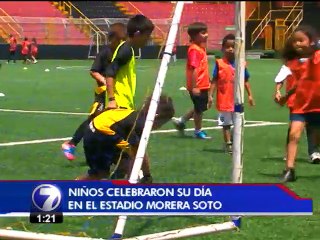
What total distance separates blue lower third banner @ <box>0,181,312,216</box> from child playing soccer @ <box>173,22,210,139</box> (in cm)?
109

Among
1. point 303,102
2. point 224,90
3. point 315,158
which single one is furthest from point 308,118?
point 224,90

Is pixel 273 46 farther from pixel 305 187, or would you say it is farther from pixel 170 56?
pixel 305 187

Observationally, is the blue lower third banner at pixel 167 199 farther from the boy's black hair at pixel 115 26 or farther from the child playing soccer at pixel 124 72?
the boy's black hair at pixel 115 26

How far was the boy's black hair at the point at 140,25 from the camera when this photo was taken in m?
6.42

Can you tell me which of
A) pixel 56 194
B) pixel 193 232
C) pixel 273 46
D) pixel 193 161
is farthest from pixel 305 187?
pixel 56 194

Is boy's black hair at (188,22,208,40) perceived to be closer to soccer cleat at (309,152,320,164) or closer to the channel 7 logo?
the channel 7 logo

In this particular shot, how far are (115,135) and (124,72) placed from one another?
1030mm

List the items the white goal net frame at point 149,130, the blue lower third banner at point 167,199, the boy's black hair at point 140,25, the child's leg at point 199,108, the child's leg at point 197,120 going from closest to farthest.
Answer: the blue lower third banner at point 167,199, the white goal net frame at point 149,130, the boy's black hair at point 140,25, the child's leg at point 199,108, the child's leg at point 197,120

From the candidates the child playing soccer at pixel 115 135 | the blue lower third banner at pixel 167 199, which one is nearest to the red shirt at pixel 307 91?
the child playing soccer at pixel 115 135

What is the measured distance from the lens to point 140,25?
6492 mm

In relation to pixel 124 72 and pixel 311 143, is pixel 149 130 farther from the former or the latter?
pixel 311 143

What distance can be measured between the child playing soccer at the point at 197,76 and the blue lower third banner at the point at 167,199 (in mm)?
1089

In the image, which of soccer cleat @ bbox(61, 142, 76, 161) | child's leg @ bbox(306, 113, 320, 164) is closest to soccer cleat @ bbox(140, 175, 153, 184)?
soccer cleat @ bbox(61, 142, 76, 161)

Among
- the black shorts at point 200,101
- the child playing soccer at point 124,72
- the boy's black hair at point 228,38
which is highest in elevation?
the boy's black hair at point 228,38
